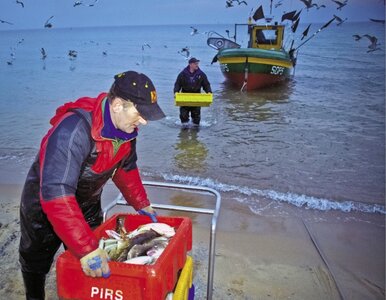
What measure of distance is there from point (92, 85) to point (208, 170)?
15.0m

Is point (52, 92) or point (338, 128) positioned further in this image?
point (52, 92)

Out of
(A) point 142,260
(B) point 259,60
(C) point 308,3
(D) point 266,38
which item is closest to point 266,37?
(D) point 266,38

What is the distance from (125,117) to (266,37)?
691 inches

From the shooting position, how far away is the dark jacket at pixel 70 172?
70.2 inches

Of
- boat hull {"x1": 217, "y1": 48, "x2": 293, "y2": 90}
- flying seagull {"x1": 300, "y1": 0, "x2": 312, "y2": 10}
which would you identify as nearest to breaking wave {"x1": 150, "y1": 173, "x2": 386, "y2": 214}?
boat hull {"x1": 217, "y1": 48, "x2": 293, "y2": 90}

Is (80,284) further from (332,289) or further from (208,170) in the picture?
(208,170)

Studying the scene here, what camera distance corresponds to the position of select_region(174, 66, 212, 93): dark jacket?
9281 millimetres

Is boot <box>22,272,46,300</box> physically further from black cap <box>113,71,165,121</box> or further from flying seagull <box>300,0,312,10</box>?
flying seagull <box>300,0,312,10</box>

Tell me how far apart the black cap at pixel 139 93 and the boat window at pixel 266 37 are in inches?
678

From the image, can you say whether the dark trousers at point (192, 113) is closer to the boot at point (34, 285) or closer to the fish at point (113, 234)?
the boot at point (34, 285)

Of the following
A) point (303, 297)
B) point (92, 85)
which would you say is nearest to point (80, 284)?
point (303, 297)

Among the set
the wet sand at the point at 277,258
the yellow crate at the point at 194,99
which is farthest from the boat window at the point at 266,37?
the wet sand at the point at 277,258

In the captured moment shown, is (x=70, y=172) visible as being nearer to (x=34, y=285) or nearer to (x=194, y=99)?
(x=34, y=285)

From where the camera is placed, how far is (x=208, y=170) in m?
7.22
